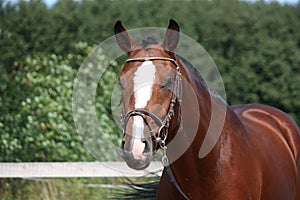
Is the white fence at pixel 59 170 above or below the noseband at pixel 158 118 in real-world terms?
below

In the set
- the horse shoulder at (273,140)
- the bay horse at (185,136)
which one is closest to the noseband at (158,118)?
the bay horse at (185,136)

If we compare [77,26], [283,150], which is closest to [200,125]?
[283,150]

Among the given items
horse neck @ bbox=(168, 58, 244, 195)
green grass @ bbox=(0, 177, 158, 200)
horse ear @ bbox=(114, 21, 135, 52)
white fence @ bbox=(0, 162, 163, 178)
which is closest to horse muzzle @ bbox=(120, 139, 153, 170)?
horse neck @ bbox=(168, 58, 244, 195)

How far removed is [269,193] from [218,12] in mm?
7755

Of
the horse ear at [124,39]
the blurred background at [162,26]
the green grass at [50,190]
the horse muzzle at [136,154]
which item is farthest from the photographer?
the blurred background at [162,26]

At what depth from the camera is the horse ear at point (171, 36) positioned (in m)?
3.12

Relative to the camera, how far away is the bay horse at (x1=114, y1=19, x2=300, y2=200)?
9.50 feet

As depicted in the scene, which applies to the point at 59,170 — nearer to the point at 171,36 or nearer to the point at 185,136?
the point at 185,136

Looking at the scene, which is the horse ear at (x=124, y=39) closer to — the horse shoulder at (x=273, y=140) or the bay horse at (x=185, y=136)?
the bay horse at (x=185, y=136)

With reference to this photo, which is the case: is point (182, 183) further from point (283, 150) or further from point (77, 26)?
point (77, 26)

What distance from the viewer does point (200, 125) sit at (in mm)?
3412

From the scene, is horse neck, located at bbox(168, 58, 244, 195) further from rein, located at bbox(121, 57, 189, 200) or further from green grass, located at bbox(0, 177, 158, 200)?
green grass, located at bbox(0, 177, 158, 200)

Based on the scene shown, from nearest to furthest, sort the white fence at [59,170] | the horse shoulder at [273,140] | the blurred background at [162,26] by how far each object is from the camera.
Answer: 1. the horse shoulder at [273,140]
2. the white fence at [59,170]
3. the blurred background at [162,26]

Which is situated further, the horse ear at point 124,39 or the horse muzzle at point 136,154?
the horse ear at point 124,39
